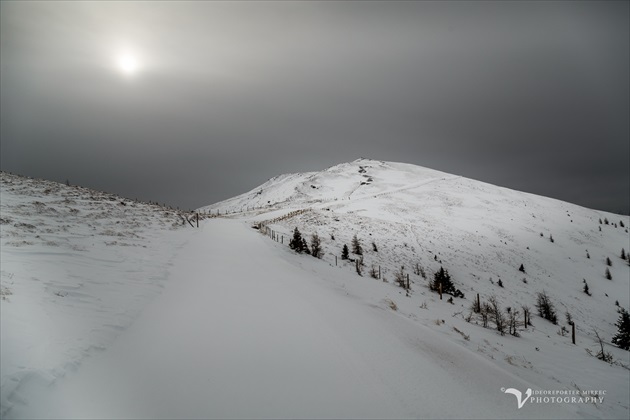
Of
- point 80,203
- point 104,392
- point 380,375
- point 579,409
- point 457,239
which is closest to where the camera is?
point 104,392

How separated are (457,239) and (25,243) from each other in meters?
52.3

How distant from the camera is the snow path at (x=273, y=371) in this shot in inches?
123

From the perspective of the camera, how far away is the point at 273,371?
3967 mm

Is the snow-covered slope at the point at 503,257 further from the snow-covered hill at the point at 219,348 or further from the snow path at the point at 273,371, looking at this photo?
the snow path at the point at 273,371

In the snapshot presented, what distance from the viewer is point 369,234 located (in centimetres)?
4044

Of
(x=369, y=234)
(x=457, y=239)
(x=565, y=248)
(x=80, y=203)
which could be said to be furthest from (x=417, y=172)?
(x=80, y=203)

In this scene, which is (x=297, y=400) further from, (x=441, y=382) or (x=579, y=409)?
(x=579, y=409)
